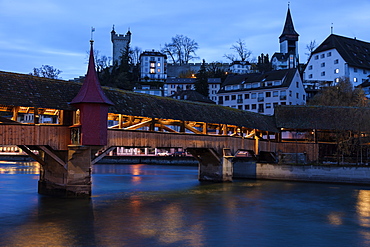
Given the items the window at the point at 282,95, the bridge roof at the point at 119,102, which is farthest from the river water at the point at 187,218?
the window at the point at 282,95

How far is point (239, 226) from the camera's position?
→ 17125 mm

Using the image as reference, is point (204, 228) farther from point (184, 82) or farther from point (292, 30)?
point (292, 30)

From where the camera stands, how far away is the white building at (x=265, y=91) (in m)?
60.3

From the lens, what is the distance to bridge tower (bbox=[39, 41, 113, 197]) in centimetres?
2091

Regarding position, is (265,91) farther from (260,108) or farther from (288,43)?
(288,43)

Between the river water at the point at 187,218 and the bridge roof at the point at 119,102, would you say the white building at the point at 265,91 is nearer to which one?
the bridge roof at the point at 119,102

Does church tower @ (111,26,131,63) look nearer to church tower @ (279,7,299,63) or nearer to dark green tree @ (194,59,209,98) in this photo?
dark green tree @ (194,59,209,98)

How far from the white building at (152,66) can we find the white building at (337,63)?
37169mm

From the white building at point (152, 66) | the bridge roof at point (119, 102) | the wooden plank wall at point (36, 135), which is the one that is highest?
the white building at point (152, 66)

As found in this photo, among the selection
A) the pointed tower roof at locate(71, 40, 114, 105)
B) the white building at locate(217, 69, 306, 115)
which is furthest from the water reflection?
the white building at locate(217, 69, 306, 115)

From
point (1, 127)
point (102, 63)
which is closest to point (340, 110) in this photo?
point (1, 127)

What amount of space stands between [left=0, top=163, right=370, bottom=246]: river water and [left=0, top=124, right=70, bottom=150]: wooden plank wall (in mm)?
2938

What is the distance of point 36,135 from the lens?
2041 cm

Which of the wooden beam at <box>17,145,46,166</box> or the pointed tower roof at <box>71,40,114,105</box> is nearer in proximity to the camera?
the pointed tower roof at <box>71,40,114,105</box>
